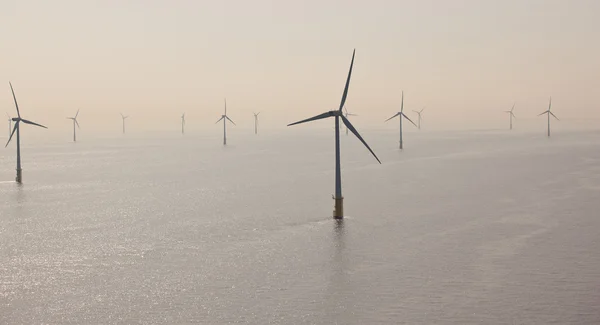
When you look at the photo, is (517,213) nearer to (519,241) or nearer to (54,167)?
(519,241)

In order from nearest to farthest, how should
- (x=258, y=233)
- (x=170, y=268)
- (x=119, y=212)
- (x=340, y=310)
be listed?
(x=340, y=310) < (x=170, y=268) < (x=258, y=233) < (x=119, y=212)

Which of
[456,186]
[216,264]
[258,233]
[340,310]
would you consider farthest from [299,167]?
[340,310]

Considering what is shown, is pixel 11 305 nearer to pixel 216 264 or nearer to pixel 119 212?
pixel 216 264

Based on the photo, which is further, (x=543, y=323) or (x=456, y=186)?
(x=456, y=186)

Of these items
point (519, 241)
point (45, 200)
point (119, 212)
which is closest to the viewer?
point (519, 241)

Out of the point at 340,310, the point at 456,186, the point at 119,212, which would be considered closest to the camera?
the point at 340,310

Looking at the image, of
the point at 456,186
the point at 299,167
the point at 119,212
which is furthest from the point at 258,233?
the point at 299,167
